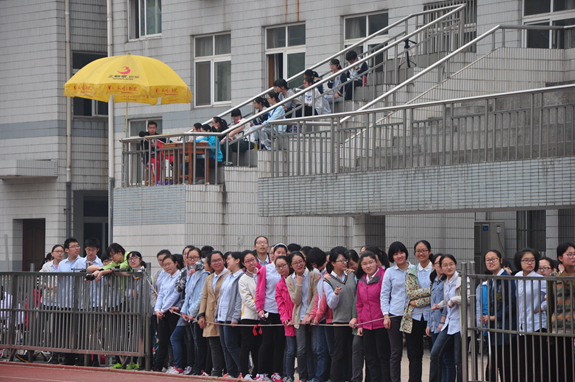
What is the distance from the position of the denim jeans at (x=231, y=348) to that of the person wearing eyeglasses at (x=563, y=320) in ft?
15.4

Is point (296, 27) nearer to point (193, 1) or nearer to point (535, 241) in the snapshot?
point (193, 1)

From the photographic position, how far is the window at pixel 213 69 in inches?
971

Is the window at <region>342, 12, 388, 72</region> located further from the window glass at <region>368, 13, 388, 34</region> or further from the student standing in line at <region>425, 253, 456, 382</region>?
the student standing in line at <region>425, 253, 456, 382</region>

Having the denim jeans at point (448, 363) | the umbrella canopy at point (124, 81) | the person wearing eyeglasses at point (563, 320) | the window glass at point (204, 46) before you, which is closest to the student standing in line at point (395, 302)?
the denim jeans at point (448, 363)

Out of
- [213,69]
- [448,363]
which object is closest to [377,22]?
[213,69]

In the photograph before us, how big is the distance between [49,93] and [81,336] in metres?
15.0

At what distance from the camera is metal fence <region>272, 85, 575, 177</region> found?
39.8ft

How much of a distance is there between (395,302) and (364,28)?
12.8m

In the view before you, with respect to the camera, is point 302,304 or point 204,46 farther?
point 204,46

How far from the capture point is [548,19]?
1944cm

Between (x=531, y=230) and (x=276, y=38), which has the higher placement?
(x=276, y=38)

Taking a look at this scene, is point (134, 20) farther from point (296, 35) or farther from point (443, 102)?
point (443, 102)

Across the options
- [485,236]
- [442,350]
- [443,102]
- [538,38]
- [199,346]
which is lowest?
[199,346]

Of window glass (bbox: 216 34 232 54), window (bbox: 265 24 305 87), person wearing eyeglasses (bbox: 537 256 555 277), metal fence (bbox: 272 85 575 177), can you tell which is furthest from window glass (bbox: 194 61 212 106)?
person wearing eyeglasses (bbox: 537 256 555 277)
